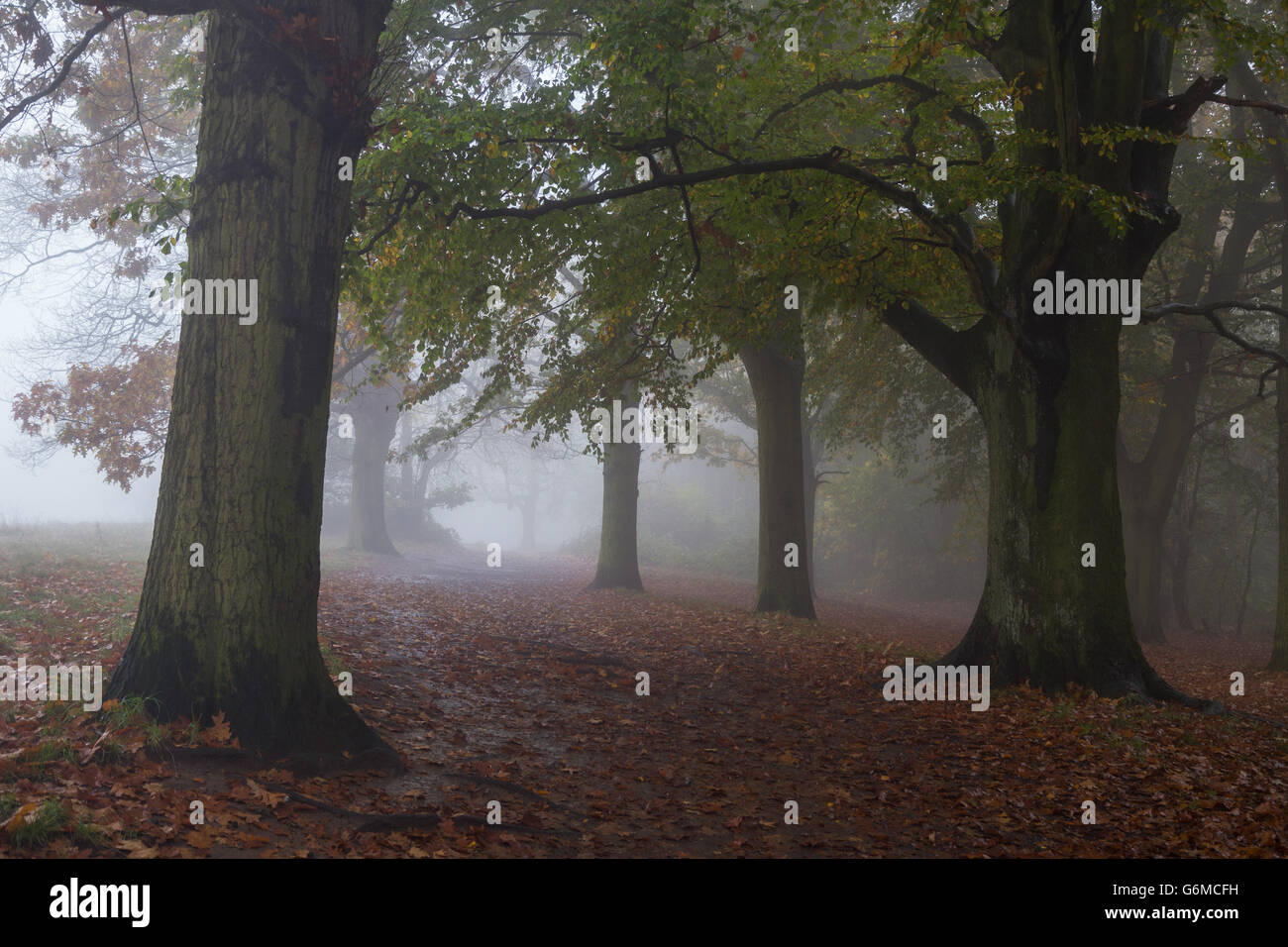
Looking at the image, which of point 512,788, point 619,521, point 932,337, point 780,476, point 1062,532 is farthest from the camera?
point 619,521

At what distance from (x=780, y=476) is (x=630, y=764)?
10234 millimetres

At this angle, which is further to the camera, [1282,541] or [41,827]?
[1282,541]

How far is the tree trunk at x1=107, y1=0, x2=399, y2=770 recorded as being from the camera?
581 centimetres

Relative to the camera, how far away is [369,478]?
3275 centimetres

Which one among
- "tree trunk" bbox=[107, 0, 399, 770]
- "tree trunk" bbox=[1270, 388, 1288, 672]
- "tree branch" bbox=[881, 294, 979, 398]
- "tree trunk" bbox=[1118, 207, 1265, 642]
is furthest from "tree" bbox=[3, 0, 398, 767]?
"tree trunk" bbox=[1118, 207, 1265, 642]

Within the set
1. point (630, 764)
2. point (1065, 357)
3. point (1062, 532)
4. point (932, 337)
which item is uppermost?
point (932, 337)

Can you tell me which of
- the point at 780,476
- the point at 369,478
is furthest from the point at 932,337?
the point at 369,478

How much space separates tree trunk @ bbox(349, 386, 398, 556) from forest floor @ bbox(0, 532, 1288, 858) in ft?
63.3

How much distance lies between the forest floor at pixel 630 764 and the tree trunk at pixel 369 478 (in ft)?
63.3

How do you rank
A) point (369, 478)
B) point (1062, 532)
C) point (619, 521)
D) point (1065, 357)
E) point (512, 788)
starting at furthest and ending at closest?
point (369, 478), point (619, 521), point (1065, 357), point (1062, 532), point (512, 788)

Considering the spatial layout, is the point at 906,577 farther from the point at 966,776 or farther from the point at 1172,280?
the point at 966,776

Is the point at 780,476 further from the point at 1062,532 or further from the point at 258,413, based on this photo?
the point at 258,413

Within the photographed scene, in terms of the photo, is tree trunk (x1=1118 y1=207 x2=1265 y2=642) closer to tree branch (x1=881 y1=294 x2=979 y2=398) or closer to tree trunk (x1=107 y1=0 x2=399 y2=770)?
tree branch (x1=881 y1=294 x2=979 y2=398)

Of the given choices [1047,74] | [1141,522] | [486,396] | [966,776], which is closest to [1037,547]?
[966,776]
